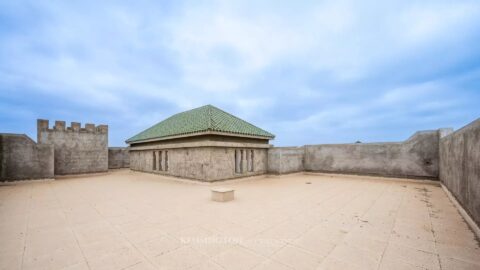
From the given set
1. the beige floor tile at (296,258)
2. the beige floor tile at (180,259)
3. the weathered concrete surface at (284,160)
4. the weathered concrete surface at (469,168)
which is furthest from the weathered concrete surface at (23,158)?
the weathered concrete surface at (469,168)

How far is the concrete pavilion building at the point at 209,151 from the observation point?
11.9 meters

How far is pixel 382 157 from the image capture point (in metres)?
13.6

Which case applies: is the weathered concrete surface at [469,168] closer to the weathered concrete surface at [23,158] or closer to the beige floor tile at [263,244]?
the beige floor tile at [263,244]

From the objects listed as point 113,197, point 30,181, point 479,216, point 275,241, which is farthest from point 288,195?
point 30,181

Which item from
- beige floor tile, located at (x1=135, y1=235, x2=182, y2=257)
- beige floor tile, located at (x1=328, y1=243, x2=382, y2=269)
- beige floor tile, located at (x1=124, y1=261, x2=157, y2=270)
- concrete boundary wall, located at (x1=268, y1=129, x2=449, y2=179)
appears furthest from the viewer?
concrete boundary wall, located at (x1=268, y1=129, x2=449, y2=179)

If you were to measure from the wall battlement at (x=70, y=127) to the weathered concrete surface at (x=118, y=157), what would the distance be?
548 centimetres

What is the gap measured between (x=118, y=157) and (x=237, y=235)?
2398cm

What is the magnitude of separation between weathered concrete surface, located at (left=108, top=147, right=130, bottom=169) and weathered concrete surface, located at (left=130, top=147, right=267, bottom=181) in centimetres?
995

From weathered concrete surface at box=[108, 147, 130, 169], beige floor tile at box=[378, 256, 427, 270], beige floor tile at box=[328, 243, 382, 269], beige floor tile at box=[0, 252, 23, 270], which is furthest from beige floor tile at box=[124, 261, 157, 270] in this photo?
weathered concrete surface at box=[108, 147, 130, 169]

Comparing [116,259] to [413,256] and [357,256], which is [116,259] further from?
[413,256]

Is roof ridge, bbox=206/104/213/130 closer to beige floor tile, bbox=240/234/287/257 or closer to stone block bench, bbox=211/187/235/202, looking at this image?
stone block bench, bbox=211/187/235/202

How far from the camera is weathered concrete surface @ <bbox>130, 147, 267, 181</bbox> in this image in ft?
38.9

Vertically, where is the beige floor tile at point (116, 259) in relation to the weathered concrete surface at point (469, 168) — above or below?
below

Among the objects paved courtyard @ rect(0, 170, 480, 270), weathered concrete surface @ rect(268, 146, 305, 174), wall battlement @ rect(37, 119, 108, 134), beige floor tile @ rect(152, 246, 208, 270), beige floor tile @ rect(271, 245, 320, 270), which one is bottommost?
paved courtyard @ rect(0, 170, 480, 270)
